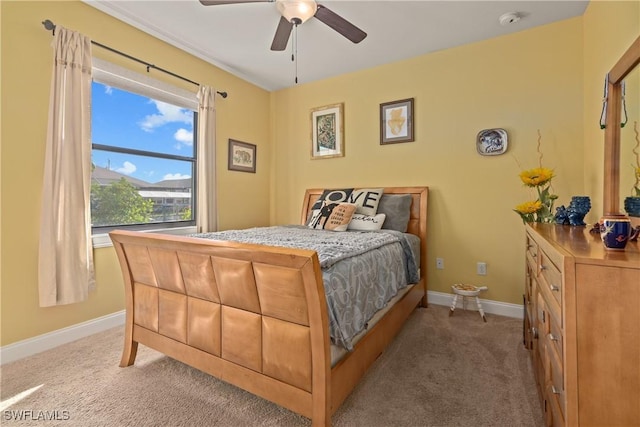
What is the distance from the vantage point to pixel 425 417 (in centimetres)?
141

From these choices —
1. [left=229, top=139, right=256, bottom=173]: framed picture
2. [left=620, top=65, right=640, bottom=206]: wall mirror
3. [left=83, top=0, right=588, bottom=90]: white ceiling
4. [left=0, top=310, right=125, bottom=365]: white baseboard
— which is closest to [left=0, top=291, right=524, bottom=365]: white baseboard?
[left=0, top=310, right=125, bottom=365]: white baseboard

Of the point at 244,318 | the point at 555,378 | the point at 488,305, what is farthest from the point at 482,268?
the point at 244,318

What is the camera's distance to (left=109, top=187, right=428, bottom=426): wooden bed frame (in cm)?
117

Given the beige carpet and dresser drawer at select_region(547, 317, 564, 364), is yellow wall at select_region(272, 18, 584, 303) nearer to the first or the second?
the beige carpet

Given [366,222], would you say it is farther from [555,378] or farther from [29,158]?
[29,158]

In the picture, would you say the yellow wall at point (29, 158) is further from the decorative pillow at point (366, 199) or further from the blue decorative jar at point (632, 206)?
the blue decorative jar at point (632, 206)

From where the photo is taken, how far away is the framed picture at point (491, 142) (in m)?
2.70

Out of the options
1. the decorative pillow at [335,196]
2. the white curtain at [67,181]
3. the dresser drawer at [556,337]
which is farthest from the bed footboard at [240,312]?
the decorative pillow at [335,196]

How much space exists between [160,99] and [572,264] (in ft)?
10.7

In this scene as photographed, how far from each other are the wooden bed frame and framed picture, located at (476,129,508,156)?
1.94 meters

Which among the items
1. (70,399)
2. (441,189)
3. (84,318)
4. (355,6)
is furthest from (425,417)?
(355,6)

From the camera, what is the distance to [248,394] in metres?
1.56

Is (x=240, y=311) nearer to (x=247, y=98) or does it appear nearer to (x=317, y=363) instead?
(x=317, y=363)

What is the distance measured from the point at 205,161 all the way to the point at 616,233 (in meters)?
3.15
